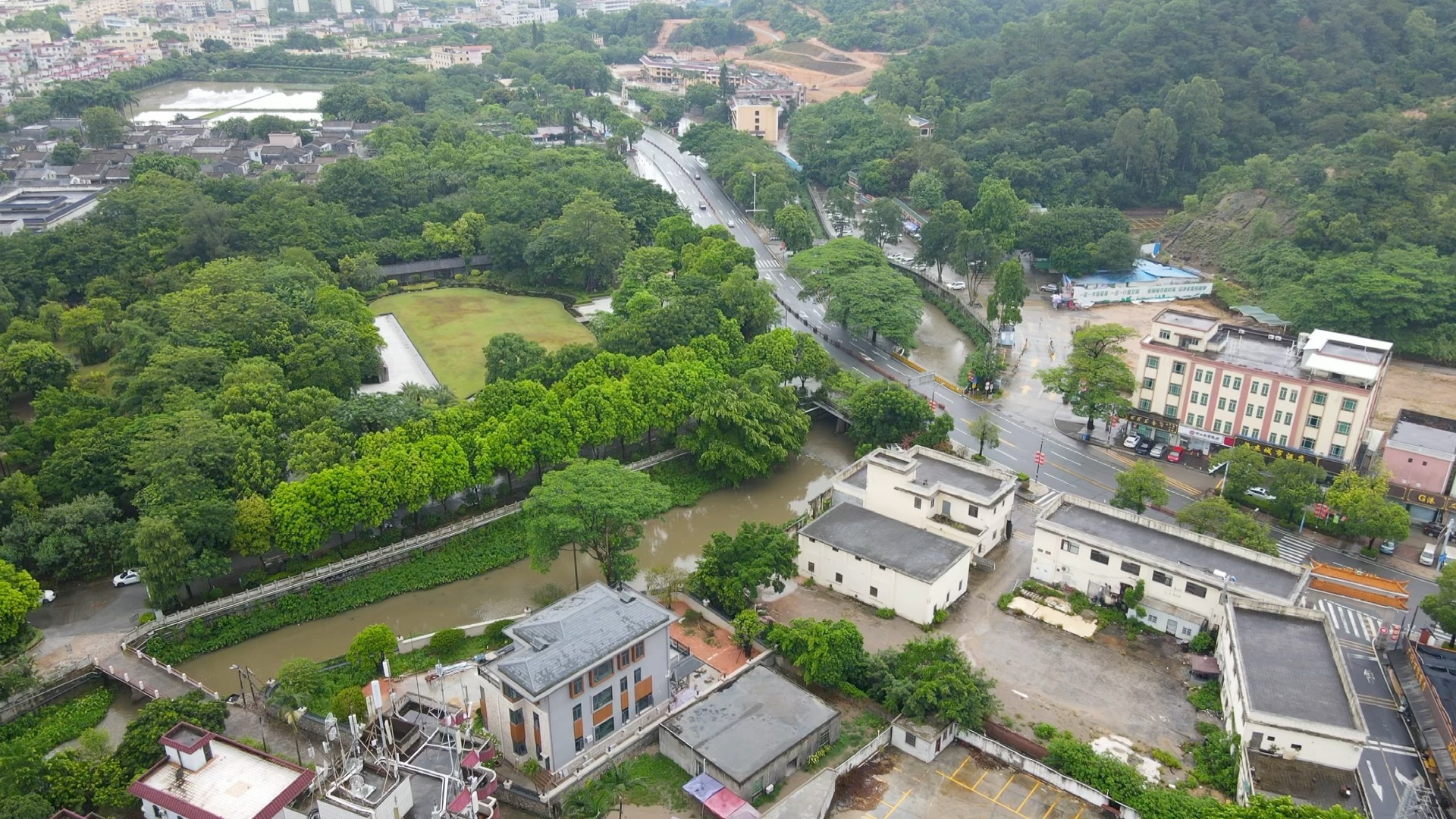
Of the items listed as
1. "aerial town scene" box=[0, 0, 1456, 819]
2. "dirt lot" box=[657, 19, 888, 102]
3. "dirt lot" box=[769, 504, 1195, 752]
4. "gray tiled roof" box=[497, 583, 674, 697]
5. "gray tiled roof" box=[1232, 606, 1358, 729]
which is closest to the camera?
"gray tiled roof" box=[1232, 606, 1358, 729]

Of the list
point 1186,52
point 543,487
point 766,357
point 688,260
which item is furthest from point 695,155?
point 543,487

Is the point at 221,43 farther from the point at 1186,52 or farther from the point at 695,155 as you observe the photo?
the point at 1186,52

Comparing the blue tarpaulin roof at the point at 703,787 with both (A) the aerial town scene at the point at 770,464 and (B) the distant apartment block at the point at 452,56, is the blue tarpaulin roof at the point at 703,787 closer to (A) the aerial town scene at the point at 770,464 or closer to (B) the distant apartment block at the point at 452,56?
(A) the aerial town scene at the point at 770,464

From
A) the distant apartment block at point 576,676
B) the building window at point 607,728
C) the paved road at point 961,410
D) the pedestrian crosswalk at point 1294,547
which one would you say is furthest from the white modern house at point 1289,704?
the building window at point 607,728

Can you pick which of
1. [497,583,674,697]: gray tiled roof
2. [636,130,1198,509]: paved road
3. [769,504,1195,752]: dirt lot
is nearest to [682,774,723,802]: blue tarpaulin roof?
[497,583,674,697]: gray tiled roof

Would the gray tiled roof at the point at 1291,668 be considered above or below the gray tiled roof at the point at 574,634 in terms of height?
below

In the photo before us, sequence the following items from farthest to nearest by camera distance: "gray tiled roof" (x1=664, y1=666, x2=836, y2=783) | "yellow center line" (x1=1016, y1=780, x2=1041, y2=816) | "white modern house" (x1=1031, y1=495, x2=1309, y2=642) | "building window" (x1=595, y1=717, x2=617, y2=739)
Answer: "white modern house" (x1=1031, y1=495, x2=1309, y2=642)
"building window" (x1=595, y1=717, x2=617, y2=739)
"gray tiled roof" (x1=664, y1=666, x2=836, y2=783)
"yellow center line" (x1=1016, y1=780, x2=1041, y2=816)

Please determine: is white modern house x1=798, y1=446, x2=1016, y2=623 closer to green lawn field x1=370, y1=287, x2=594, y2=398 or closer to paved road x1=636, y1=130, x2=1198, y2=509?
paved road x1=636, y1=130, x2=1198, y2=509
